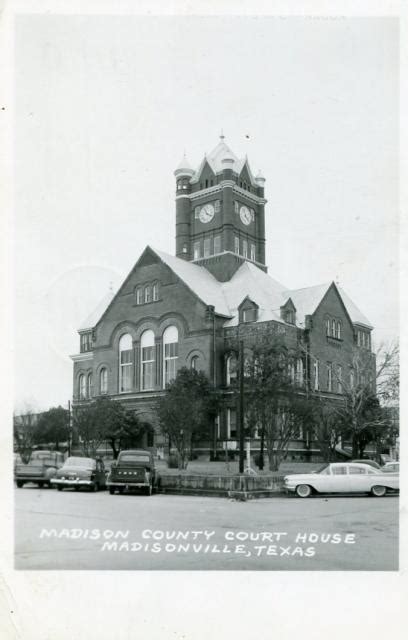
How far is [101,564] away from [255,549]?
247 centimetres

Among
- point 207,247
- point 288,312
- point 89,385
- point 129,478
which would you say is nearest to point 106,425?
point 89,385

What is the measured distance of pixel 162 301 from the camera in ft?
152

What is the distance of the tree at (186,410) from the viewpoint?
35156 mm

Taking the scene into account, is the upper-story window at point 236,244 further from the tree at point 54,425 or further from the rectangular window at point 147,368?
the tree at point 54,425

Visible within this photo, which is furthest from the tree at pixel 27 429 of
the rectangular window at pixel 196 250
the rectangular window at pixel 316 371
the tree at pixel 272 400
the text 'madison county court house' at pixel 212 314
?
the rectangular window at pixel 196 250

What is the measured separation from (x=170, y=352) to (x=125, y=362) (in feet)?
14.4

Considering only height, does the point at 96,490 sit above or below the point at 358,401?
below

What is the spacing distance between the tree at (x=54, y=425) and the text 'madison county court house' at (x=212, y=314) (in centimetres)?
569

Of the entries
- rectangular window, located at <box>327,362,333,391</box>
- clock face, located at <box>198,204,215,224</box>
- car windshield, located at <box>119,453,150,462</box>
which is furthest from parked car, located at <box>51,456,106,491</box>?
clock face, located at <box>198,204,215,224</box>

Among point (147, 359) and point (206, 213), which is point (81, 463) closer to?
point (147, 359)

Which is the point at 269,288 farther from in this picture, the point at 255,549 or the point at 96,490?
the point at 255,549

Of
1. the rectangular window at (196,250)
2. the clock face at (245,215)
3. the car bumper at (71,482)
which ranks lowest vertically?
the car bumper at (71,482)
